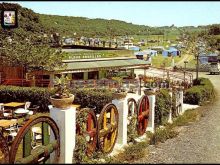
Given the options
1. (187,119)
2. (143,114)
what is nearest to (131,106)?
(143,114)

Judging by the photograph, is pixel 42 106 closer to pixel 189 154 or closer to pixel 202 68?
pixel 189 154

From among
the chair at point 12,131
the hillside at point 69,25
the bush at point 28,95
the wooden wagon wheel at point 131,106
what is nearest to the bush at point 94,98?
the bush at point 28,95

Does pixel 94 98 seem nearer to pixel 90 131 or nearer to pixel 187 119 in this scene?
pixel 187 119

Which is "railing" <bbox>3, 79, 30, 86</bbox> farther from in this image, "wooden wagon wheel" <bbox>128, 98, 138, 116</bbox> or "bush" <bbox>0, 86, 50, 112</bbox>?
"wooden wagon wheel" <bbox>128, 98, 138, 116</bbox>

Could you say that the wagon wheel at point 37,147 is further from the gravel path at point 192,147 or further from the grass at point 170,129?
the grass at point 170,129

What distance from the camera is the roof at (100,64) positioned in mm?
28039

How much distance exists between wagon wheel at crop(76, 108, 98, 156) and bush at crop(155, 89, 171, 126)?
5403 mm

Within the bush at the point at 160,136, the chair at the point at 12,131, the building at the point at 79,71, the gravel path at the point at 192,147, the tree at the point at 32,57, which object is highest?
the tree at the point at 32,57

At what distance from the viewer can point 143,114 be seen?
1295 centimetres

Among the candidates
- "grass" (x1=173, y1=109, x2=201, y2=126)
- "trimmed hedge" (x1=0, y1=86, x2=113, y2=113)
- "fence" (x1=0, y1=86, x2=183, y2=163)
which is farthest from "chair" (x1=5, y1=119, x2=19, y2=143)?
"grass" (x1=173, y1=109, x2=201, y2=126)

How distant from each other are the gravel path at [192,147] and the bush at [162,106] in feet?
3.20

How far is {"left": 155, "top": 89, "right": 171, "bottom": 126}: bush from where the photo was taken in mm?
14488

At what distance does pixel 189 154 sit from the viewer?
10.5 meters

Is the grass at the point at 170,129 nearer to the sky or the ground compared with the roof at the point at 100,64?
nearer to the ground
